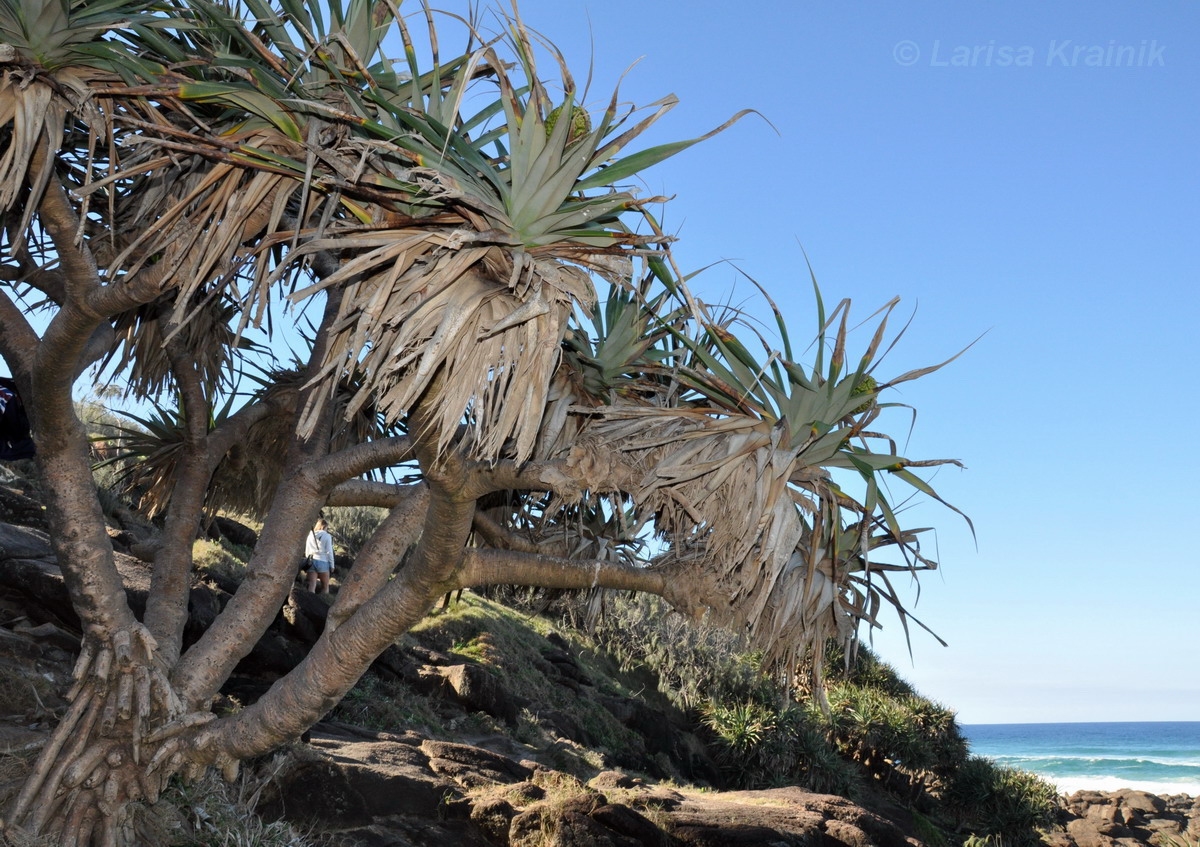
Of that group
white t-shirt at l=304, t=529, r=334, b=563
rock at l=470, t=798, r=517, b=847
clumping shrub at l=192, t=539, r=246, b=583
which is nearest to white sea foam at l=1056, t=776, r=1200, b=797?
white t-shirt at l=304, t=529, r=334, b=563

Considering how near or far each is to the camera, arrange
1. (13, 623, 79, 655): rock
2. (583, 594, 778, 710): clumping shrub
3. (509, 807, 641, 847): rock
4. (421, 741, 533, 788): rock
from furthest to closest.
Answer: (583, 594, 778, 710): clumping shrub, (421, 741, 533, 788): rock, (13, 623, 79, 655): rock, (509, 807, 641, 847): rock

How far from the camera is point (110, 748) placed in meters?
5.11

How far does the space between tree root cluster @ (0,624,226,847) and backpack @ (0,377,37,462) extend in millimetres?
1653

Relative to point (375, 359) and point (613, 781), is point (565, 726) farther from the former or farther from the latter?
point (375, 359)

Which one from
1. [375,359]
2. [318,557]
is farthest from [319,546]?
[375,359]

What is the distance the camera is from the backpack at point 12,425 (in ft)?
19.5

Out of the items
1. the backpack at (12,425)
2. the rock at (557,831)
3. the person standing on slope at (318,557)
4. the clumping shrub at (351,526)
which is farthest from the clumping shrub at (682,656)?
the backpack at (12,425)

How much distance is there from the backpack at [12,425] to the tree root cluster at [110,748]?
1653mm

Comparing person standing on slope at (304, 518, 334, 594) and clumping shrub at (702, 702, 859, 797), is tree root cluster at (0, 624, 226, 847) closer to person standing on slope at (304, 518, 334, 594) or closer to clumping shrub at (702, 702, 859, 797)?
person standing on slope at (304, 518, 334, 594)

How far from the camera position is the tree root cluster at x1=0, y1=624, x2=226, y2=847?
4.93m

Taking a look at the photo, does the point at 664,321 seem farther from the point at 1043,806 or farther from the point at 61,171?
the point at 1043,806

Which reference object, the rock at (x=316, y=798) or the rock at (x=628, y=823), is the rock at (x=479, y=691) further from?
the rock at (x=316, y=798)

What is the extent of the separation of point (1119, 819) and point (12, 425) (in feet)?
111

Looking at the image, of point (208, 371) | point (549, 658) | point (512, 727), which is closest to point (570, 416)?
point (208, 371)
